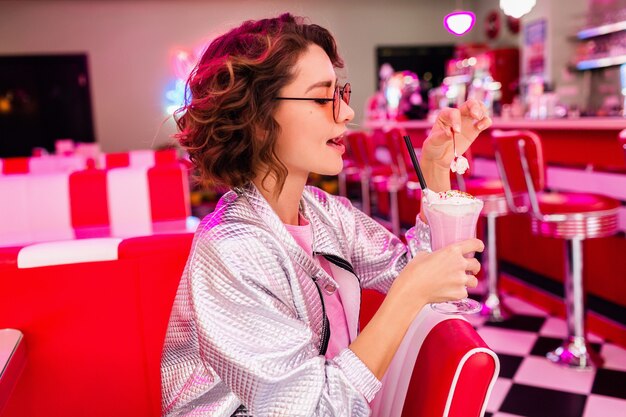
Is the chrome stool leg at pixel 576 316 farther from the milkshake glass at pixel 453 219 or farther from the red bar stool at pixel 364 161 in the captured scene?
the red bar stool at pixel 364 161

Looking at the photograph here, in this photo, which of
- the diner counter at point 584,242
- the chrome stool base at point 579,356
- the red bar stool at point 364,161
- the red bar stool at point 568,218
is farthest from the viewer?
the red bar stool at point 364,161

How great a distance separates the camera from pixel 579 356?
2.76 meters

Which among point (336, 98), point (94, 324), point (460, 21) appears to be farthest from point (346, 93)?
point (460, 21)

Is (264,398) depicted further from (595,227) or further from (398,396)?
(595,227)

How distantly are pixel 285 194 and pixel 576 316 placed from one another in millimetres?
2073

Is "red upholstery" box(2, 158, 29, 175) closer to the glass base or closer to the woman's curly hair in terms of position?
the woman's curly hair

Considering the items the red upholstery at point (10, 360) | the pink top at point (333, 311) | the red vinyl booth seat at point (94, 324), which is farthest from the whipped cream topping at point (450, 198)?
the red upholstery at point (10, 360)

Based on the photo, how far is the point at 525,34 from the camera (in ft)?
28.5

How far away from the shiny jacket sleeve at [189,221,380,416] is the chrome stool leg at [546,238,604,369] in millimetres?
2108

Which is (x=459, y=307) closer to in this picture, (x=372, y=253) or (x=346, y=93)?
(x=372, y=253)

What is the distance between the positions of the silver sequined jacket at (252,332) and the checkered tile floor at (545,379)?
67.2 inches

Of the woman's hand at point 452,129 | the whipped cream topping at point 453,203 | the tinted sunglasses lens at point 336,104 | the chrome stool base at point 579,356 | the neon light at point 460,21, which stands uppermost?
the neon light at point 460,21

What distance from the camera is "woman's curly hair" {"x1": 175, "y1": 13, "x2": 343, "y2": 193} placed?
1.06m

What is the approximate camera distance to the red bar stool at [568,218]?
2627 mm
